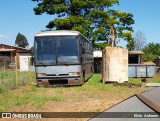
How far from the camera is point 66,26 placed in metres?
38.5

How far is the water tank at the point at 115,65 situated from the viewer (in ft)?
64.2

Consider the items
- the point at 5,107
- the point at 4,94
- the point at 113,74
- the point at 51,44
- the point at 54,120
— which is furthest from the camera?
the point at 113,74

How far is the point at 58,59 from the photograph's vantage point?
17.7m

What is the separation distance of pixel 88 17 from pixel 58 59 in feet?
71.7

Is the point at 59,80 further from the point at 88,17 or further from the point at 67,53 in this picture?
the point at 88,17

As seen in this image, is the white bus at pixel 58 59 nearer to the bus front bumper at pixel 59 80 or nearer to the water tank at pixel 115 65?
the bus front bumper at pixel 59 80

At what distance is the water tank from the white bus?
216 cm

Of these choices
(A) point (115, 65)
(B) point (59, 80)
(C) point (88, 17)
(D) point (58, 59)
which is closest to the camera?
(D) point (58, 59)

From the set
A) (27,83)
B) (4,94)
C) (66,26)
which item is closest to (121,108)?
(4,94)

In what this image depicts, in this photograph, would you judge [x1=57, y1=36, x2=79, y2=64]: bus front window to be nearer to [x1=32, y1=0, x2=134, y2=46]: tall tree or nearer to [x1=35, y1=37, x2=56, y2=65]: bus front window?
[x1=35, y1=37, x2=56, y2=65]: bus front window

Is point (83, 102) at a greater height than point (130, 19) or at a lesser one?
lesser

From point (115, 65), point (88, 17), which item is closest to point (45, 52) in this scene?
point (115, 65)

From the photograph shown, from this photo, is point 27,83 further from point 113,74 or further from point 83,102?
point 83,102

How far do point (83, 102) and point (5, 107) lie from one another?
9.07 ft
